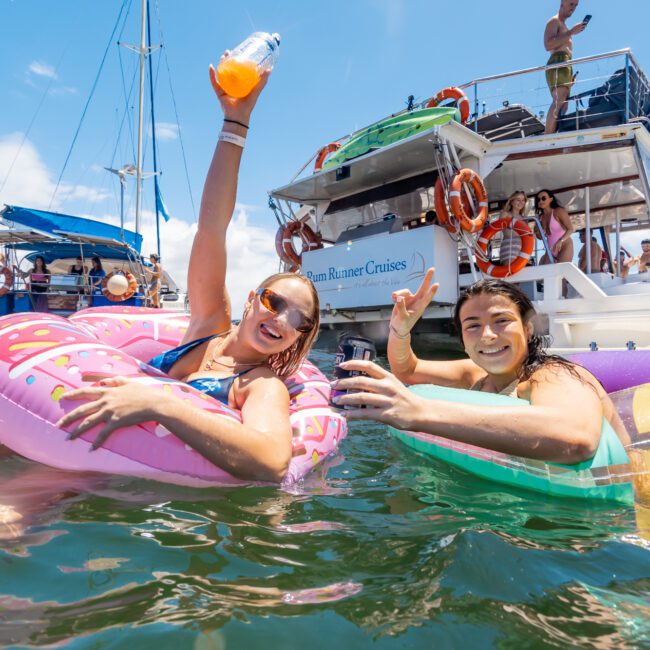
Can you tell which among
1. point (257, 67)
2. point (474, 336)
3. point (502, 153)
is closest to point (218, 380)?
point (474, 336)

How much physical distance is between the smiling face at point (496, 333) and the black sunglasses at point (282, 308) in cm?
83

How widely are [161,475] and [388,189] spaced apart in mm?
8962

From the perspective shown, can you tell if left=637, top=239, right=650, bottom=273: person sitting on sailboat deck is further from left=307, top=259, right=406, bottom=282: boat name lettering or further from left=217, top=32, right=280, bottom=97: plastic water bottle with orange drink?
left=217, top=32, right=280, bottom=97: plastic water bottle with orange drink

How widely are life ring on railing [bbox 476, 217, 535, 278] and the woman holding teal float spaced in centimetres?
480

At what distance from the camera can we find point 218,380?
235 cm

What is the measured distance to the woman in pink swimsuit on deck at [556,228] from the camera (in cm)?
774

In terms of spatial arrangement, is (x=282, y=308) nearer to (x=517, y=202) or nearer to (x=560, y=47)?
(x=517, y=202)

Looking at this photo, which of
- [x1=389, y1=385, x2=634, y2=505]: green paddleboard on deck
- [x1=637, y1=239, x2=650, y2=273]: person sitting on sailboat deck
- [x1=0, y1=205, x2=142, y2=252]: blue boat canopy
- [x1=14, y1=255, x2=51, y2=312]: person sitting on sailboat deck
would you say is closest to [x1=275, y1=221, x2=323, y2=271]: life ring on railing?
[x1=0, y1=205, x2=142, y2=252]: blue boat canopy

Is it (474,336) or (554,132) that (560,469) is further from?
(554,132)

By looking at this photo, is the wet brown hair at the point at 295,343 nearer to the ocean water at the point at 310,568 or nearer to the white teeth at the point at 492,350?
the ocean water at the point at 310,568

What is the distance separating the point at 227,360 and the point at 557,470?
162 cm

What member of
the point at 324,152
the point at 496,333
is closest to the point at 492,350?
the point at 496,333

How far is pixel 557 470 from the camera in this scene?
6.44 ft

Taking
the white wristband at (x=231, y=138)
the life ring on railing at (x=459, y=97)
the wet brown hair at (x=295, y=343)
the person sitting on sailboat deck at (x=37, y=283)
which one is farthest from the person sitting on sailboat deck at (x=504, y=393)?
the person sitting on sailboat deck at (x=37, y=283)
